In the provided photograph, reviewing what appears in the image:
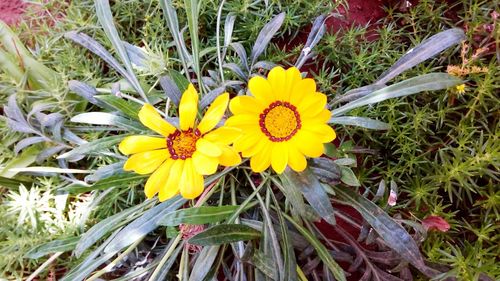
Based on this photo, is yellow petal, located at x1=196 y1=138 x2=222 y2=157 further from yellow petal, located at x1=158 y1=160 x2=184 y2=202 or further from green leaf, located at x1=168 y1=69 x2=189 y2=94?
green leaf, located at x1=168 y1=69 x2=189 y2=94

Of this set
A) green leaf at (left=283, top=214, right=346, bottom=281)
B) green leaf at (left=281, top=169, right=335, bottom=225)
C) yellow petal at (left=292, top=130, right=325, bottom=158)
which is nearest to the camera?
yellow petal at (left=292, top=130, right=325, bottom=158)

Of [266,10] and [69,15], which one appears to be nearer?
[266,10]

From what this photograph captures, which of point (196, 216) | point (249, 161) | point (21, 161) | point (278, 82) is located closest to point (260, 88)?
point (278, 82)

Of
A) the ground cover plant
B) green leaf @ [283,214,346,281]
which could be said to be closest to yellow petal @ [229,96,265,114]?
the ground cover plant

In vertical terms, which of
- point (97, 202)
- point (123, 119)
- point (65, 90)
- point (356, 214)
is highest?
point (65, 90)

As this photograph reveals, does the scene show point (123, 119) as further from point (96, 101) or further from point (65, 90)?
point (65, 90)

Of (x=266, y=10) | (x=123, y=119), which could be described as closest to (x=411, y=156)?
(x=266, y=10)
